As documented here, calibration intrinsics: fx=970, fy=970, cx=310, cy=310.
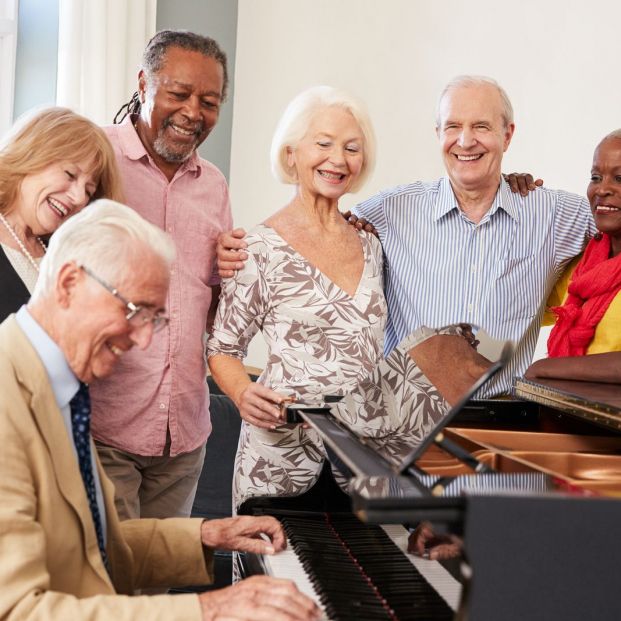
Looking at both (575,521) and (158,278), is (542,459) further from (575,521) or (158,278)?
(158,278)

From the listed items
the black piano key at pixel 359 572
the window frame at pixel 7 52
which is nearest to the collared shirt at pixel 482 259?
the black piano key at pixel 359 572

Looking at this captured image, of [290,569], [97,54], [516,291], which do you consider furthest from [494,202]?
[97,54]

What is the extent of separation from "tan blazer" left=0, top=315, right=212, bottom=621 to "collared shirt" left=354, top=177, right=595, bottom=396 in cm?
132

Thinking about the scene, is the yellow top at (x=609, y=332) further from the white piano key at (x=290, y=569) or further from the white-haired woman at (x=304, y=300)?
the white piano key at (x=290, y=569)

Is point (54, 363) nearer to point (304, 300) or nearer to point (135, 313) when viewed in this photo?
point (135, 313)

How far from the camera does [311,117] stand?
8.30 ft

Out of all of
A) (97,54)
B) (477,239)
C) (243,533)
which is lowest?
(243,533)

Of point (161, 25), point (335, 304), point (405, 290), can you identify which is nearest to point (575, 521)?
point (335, 304)

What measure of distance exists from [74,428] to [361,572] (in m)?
0.59

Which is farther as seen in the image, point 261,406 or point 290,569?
point 261,406

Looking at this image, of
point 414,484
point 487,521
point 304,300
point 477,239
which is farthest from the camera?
point 477,239

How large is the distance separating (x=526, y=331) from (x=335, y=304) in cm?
65

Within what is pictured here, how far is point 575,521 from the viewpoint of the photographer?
4.18 feet

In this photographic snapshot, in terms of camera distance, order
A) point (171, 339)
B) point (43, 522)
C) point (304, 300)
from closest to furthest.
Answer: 1. point (43, 522)
2. point (304, 300)
3. point (171, 339)
